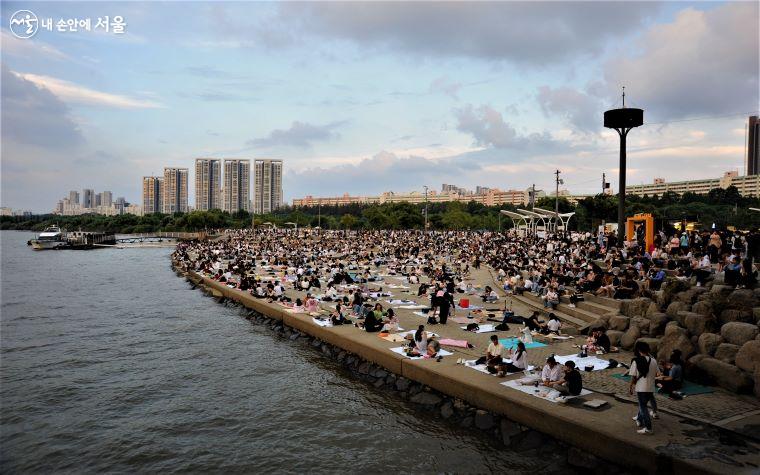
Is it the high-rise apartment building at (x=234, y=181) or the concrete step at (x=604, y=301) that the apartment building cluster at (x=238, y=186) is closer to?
the high-rise apartment building at (x=234, y=181)

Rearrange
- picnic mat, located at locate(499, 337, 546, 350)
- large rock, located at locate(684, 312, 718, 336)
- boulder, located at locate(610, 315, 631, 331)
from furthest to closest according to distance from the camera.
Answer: picnic mat, located at locate(499, 337, 546, 350)
boulder, located at locate(610, 315, 631, 331)
large rock, located at locate(684, 312, 718, 336)

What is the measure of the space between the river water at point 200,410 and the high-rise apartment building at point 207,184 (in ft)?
585

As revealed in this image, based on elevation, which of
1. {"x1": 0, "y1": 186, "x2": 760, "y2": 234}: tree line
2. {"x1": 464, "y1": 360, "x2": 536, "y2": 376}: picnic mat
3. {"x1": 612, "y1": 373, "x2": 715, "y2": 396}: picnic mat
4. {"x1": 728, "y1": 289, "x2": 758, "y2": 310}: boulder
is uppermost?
{"x1": 0, "y1": 186, "x2": 760, "y2": 234}: tree line

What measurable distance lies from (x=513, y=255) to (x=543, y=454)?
2592cm

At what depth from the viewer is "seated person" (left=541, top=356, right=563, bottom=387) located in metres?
9.86

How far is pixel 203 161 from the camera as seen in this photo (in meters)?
194

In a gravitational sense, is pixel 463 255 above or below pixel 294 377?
above

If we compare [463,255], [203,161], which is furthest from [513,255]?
[203,161]

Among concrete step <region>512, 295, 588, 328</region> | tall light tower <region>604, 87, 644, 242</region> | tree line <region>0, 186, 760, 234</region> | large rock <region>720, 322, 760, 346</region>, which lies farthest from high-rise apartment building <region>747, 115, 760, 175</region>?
large rock <region>720, 322, 760, 346</region>

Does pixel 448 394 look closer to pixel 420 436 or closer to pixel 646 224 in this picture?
pixel 420 436

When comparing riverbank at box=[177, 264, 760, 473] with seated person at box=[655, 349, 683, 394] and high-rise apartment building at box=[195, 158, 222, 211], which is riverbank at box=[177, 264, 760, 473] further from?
high-rise apartment building at box=[195, 158, 222, 211]

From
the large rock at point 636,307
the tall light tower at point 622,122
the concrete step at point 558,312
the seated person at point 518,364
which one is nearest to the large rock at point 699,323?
the large rock at point 636,307

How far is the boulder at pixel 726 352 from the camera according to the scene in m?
9.86

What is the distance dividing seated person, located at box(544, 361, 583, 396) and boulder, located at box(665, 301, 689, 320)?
4520mm
